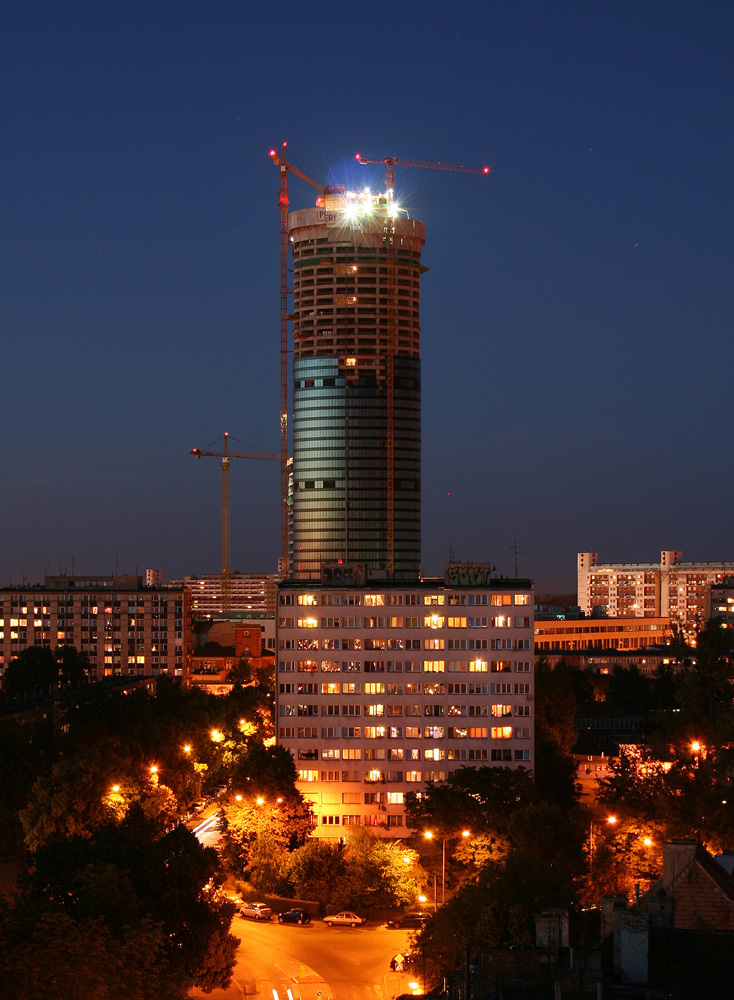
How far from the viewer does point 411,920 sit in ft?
269

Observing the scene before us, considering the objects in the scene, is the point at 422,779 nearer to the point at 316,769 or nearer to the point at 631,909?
the point at 316,769

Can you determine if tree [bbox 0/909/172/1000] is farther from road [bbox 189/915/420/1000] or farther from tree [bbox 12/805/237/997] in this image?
road [bbox 189/915/420/1000]

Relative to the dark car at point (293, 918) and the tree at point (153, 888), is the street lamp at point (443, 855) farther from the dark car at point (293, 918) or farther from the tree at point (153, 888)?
the tree at point (153, 888)

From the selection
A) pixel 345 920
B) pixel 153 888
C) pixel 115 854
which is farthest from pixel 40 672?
pixel 153 888

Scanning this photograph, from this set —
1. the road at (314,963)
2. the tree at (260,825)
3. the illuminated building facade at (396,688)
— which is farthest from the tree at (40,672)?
the road at (314,963)

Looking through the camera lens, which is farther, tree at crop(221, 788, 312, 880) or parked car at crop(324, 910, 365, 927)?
tree at crop(221, 788, 312, 880)

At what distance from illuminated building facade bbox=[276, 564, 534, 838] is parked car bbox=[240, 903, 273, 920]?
2543cm

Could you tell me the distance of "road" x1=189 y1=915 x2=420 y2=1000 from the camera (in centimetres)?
6656

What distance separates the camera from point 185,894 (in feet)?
211

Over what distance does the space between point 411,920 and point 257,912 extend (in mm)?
10197

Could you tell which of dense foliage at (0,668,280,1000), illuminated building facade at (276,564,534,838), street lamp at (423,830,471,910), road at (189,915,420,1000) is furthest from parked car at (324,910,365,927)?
illuminated building facade at (276,564,534,838)

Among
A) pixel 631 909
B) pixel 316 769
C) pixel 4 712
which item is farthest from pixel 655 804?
pixel 4 712

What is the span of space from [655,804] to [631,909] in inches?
1845

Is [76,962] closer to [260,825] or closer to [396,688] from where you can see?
[260,825]
